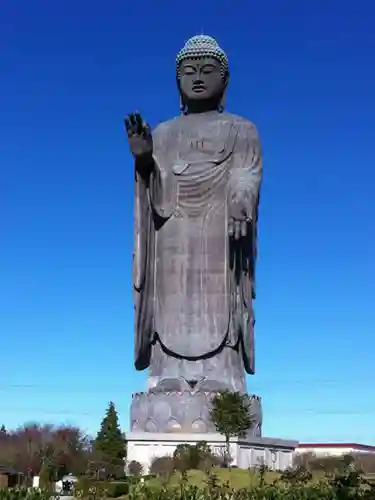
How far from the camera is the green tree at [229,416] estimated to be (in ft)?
47.7

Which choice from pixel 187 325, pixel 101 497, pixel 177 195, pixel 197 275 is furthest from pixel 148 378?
pixel 101 497

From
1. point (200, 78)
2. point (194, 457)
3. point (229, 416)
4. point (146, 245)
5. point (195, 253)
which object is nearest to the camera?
point (194, 457)

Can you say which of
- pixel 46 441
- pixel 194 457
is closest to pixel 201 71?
pixel 194 457

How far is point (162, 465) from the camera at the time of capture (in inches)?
562

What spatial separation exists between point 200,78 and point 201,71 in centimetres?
17

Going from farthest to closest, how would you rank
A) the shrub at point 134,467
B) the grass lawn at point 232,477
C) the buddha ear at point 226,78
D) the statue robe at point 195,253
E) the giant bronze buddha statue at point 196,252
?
the buddha ear at point 226,78, the statue robe at point 195,253, the giant bronze buddha statue at point 196,252, the shrub at point 134,467, the grass lawn at point 232,477

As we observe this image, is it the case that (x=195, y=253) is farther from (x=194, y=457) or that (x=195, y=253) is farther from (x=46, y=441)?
(x=46, y=441)

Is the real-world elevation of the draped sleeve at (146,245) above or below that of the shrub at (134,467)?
above

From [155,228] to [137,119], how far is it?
3002 millimetres

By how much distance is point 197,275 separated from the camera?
56.0ft

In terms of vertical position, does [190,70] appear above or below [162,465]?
above

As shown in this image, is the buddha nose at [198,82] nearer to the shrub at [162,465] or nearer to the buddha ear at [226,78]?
the buddha ear at [226,78]

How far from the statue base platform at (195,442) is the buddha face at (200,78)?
302 inches

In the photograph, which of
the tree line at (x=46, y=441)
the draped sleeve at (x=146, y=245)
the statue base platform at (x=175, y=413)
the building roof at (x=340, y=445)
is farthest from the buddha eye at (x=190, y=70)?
the building roof at (x=340, y=445)
